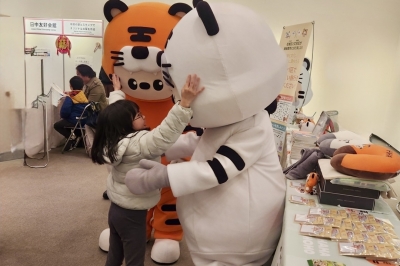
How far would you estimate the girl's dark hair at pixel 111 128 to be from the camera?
1.54 meters

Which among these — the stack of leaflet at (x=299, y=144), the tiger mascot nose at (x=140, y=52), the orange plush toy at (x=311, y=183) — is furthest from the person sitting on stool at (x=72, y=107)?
the orange plush toy at (x=311, y=183)

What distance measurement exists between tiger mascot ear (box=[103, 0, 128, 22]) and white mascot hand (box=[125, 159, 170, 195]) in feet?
3.79

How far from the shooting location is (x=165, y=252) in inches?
84.2

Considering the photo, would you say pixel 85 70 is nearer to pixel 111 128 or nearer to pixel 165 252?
pixel 165 252

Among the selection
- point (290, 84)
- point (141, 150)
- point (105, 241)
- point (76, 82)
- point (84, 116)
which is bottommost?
point (105, 241)

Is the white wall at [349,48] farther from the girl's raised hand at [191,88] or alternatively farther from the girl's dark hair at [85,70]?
the girl's raised hand at [191,88]

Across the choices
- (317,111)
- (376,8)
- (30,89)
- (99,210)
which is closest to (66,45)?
(30,89)

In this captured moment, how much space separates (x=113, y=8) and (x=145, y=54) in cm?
38

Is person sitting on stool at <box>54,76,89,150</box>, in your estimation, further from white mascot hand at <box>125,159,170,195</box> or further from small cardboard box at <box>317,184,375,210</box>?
small cardboard box at <box>317,184,375,210</box>

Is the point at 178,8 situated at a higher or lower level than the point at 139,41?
higher

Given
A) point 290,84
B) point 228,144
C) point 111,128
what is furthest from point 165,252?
point 290,84

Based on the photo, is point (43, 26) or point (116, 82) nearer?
point (116, 82)

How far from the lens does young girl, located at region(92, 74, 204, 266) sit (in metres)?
1.47

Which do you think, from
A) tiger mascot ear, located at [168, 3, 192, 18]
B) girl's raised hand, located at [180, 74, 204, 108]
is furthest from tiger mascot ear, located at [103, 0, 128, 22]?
girl's raised hand, located at [180, 74, 204, 108]
